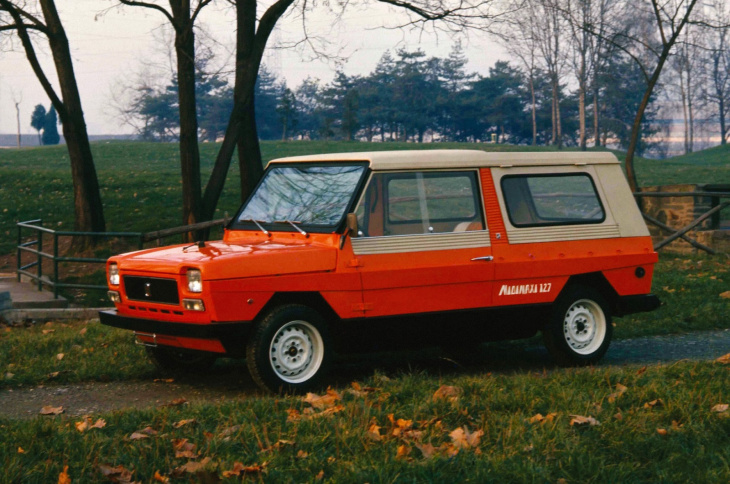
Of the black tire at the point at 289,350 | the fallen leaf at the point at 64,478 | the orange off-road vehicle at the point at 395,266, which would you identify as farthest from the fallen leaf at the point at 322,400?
the fallen leaf at the point at 64,478

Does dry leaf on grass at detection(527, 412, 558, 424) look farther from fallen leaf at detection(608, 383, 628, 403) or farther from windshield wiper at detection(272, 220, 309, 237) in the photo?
windshield wiper at detection(272, 220, 309, 237)

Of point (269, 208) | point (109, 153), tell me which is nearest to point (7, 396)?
point (269, 208)

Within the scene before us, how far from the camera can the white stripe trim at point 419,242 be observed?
7652 millimetres

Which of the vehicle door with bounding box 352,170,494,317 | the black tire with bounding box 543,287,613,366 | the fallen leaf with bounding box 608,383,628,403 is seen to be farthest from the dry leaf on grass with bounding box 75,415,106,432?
the black tire with bounding box 543,287,613,366

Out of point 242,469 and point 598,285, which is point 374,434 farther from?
point 598,285

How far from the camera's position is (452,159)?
828cm

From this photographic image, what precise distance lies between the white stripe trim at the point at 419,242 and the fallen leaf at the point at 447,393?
144cm

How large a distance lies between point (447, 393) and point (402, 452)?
4.73ft

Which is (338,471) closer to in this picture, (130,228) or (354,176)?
(354,176)

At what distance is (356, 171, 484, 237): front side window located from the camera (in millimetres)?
7809

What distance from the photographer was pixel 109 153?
5381cm

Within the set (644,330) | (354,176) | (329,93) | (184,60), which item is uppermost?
(329,93)

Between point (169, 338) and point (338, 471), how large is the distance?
9.59 ft

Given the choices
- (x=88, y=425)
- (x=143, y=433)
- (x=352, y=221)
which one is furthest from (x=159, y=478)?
(x=352, y=221)
